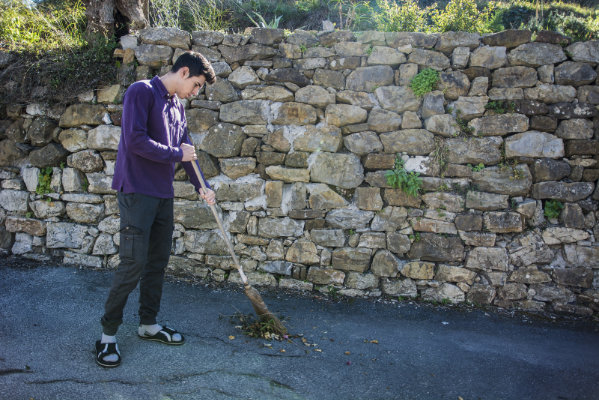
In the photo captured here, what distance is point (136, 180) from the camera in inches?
109

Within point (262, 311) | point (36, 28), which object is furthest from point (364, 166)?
point (36, 28)

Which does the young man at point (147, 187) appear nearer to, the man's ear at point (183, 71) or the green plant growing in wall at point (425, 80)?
the man's ear at point (183, 71)

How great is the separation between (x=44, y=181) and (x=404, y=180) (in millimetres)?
3945

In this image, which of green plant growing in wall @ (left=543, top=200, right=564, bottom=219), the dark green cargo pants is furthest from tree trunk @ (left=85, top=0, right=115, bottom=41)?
green plant growing in wall @ (left=543, top=200, right=564, bottom=219)

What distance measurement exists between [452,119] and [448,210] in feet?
3.06

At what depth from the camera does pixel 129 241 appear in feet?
8.97

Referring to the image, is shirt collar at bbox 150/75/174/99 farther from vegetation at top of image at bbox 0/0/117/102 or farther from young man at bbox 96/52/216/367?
vegetation at top of image at bbox 0/0/117/102

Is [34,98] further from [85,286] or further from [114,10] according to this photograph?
[85,286]

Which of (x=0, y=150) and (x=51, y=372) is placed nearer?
(x=51, y=372)

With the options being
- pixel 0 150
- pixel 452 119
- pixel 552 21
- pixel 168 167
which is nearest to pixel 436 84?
pixel 452 119

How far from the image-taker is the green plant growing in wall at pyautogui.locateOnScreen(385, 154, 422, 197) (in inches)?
160

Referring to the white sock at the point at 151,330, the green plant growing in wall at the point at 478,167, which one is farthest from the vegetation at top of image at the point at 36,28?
the green plant growing in wall at the point at 478,167

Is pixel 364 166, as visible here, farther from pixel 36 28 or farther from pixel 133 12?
pixel 36 28

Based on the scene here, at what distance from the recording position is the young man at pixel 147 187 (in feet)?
8.89
